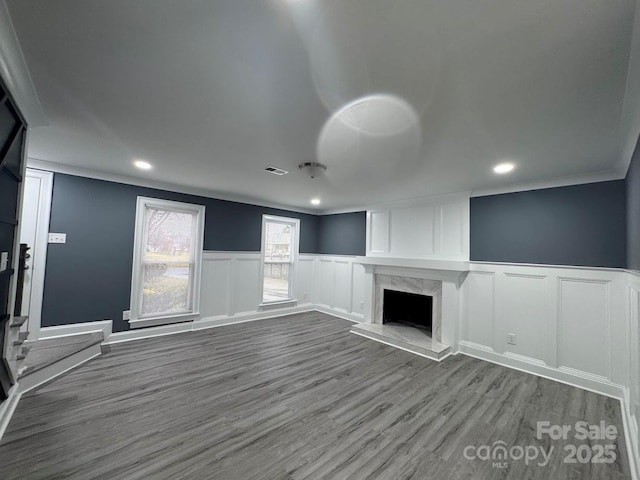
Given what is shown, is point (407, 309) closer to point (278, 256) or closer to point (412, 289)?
point (412, 289)

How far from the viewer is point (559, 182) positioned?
315 centimetres

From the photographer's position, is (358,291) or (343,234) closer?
(358,291)

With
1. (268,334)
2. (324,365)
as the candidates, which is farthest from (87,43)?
(268,334)

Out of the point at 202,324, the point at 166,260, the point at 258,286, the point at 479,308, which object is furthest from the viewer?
the point at 258,286

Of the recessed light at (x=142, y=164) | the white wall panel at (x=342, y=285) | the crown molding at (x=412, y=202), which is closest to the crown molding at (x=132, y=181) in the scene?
the recessed light at (x=142, y=164)

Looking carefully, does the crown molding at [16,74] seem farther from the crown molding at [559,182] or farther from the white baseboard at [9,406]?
the crown molding at [559,182]

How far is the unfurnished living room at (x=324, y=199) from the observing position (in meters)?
1.25

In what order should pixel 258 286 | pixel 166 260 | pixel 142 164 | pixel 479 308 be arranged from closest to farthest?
pixel 142 164 → pixel 479 308 → pixel 166 260 → pixel 258 286

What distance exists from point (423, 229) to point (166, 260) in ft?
14.9

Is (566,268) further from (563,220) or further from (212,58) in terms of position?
(212,58)

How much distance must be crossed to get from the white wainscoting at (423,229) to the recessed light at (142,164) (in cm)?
393

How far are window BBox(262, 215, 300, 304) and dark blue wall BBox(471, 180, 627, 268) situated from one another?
378 cm

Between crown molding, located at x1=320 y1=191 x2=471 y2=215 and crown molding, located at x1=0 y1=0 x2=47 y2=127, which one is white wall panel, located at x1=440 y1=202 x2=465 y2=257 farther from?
crown molding, located at x1=0 y1=0 x2=47 y2=127

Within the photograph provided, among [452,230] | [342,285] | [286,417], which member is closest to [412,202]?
[452,230]
